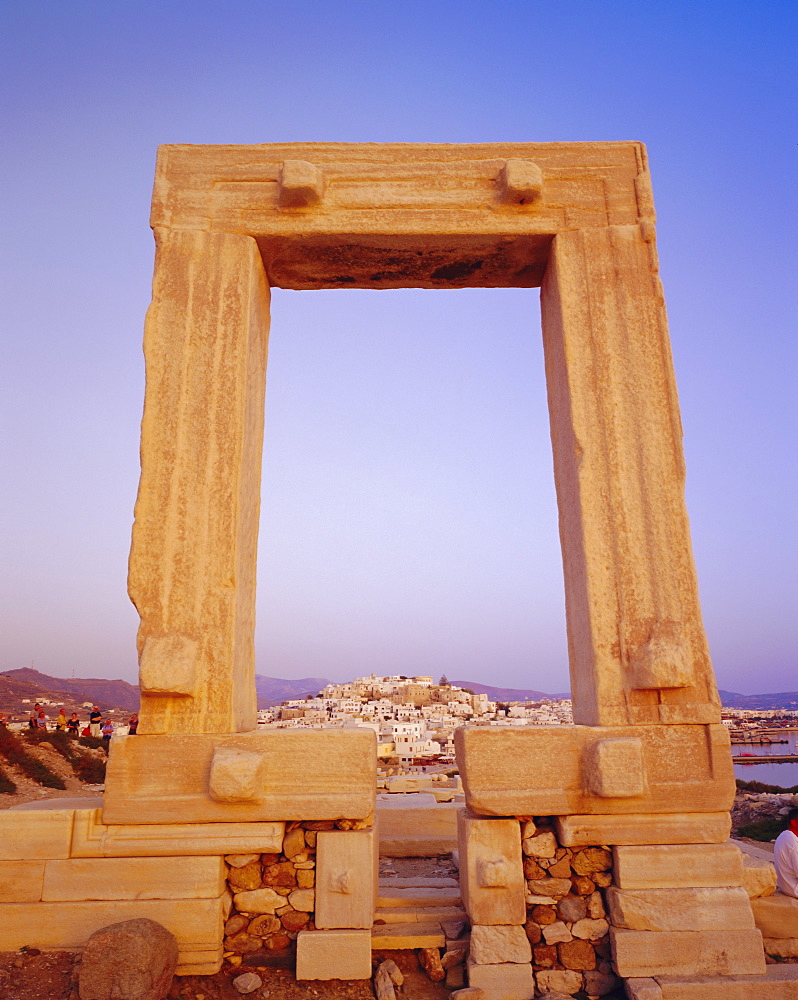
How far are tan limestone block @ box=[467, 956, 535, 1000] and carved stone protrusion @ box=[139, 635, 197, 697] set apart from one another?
2206 millimetres

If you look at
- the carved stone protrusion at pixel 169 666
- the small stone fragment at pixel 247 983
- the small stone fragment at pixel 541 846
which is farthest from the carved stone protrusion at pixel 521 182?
the small stone fragment at pixel 247 983

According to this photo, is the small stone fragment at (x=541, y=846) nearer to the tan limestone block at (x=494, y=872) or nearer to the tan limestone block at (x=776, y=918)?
the tan limestone block at (x=494, y=872)

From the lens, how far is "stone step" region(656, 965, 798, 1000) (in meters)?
3.29

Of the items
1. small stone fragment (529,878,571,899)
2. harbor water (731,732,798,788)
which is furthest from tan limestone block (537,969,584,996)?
harbor water (731,732,798,788)

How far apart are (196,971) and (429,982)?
1.27 meters

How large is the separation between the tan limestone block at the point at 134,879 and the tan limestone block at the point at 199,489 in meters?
0.61

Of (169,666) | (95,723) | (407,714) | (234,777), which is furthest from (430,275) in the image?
(407,714)

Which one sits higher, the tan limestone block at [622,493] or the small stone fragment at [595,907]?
the tan limestone block at [622,493]

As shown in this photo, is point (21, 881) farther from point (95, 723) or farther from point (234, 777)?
point (95, 723)

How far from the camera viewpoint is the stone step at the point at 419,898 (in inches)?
159

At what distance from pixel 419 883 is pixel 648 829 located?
5.74 ft

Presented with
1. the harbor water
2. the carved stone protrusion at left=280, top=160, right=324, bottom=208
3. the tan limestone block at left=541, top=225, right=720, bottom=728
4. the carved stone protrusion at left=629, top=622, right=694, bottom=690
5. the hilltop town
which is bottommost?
the harbor water

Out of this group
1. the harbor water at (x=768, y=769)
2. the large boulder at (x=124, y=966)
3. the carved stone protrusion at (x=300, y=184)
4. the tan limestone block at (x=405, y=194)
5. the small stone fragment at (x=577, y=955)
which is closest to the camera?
the large boulder at (x=124, y=966)

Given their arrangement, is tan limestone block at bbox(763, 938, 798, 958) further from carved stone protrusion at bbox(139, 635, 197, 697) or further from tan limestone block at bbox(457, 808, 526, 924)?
carved stone protrusion at bbox(139, 635, 197, 697)
